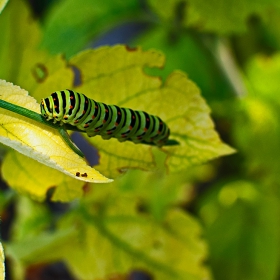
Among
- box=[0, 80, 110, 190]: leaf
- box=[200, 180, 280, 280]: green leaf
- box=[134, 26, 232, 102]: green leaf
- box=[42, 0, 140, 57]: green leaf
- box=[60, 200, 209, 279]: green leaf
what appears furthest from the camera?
box=[134, 26, 232, 102]: green leaf

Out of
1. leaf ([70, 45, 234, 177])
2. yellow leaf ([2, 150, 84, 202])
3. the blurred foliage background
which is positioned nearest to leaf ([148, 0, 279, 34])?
the blurred foliage background

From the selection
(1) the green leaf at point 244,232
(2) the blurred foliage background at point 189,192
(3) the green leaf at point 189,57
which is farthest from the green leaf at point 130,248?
(3) the green leaf at point 189,57

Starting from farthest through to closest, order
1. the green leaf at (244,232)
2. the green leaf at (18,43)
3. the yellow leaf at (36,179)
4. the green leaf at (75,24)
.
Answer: the green leaf at (244,232), the green leaf at (75,24), the green leaf at (18,43), the yellow leaf at (36,179)

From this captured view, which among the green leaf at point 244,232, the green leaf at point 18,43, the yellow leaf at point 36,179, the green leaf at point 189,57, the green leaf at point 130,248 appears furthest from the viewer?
the green leaf at point 189,57

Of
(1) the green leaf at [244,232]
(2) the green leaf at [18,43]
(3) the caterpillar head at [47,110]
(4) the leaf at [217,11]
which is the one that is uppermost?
(4) the leaf at [217,11]

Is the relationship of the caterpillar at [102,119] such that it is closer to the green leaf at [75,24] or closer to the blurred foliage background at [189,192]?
the blurred foliage background at [189,192]

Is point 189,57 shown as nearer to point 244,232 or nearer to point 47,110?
point 244,232

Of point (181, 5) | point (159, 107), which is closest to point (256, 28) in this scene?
point (181, 5)

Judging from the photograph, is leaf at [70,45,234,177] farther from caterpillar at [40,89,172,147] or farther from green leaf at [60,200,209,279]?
green leaf at [60,200,209,279]

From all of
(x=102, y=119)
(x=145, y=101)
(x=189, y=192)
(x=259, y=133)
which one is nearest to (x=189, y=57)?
(x=259, y=133)
